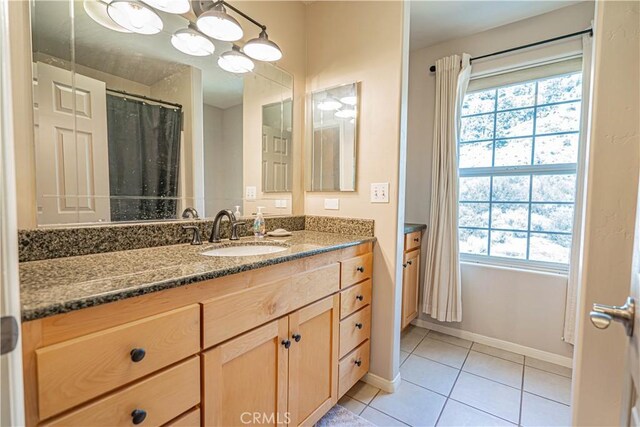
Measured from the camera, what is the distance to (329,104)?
1.88 meters

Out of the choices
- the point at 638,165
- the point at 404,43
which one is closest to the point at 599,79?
the point at 638,165

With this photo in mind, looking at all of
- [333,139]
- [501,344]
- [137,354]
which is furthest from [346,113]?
[501,344]

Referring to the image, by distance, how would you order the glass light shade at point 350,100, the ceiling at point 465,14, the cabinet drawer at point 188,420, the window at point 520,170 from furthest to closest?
1. the window at point 520,170
2. the ceiling at point 465,14
3. the glass light shade at point 350,100
4. the cabinet drawer at point 188,420

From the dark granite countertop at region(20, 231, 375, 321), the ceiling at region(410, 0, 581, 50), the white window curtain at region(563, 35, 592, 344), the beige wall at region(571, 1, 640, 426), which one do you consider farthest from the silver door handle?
the ceiling at region(410, 0, 581, 50)

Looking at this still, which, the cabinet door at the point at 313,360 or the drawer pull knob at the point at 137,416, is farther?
the cabinet door at the point at 313,360

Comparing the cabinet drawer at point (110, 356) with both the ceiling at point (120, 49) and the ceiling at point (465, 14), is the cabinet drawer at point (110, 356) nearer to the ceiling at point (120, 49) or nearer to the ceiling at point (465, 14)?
the ceiling at point (120, 49)

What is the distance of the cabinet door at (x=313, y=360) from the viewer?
45.6 inches

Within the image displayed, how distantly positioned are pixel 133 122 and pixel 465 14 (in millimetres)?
2261

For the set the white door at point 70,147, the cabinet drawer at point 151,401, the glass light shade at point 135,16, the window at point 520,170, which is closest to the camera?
the cabinet drawer at point 151,401

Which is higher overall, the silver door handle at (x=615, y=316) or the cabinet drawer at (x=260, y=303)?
the silver door handle at (x=615, y=316)

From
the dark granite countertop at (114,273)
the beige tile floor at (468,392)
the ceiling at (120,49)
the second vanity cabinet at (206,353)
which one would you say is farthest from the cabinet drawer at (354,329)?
the ceiling at (120,49)

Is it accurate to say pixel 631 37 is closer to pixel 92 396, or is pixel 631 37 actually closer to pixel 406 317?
pixel 92 396

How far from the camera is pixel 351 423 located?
1390mm

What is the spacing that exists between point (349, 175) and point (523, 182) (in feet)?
4.68
